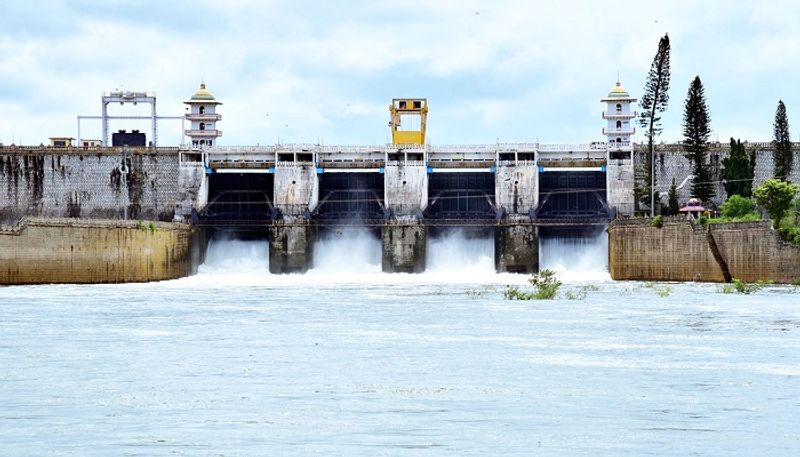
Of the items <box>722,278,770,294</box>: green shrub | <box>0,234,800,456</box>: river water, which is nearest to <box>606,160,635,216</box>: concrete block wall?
<box>722,278,770,294</box>: green shrub

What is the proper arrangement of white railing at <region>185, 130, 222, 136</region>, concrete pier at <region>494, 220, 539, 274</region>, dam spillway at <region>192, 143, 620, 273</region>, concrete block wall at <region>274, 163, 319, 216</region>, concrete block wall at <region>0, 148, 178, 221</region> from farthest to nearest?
white railing at <region>185, 130, 222, 136</region> → concrete block wall at <region>0, 148, 178, 221</region> → concrete block wall at <region>274, 163, 319, 216</region> → dam spillway at <region>192, 143, 620, 273</region> → concrete pier at <region>494, 220, 539, 274</region>

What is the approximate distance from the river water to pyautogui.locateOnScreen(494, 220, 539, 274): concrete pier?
3941 cm

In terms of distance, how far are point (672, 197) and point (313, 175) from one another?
88.5 ft

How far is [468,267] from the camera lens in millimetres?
97562

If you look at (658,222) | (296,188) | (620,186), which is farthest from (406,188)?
(658,222)

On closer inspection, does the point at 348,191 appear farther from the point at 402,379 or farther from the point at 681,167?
the point at 402,379

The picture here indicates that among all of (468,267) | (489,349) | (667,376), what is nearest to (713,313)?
(489,349)

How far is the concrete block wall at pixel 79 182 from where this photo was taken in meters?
105

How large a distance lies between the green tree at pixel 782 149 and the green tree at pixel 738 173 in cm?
265

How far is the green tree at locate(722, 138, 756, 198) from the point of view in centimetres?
9956

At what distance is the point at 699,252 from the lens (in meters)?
78.8

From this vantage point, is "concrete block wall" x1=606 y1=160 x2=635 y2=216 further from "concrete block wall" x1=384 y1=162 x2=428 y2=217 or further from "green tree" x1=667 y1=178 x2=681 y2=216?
"concrete block wall" x1=384 y1=162 x2=428 y2=217

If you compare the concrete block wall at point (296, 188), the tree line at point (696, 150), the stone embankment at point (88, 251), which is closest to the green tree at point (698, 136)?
the tree line at point (696, 150)

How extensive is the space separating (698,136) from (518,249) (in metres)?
17.9
